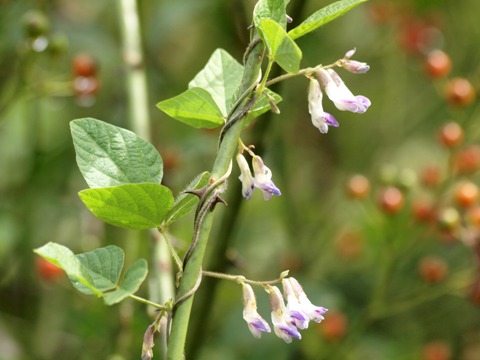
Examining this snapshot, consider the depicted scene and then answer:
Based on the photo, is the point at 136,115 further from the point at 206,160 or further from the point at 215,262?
the point at 206,160

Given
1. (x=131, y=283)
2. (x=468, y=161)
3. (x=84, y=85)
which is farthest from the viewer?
(x=468, y=161)

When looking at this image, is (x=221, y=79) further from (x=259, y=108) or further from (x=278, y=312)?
(x=278, y=312)

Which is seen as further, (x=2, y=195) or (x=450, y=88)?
(x=2, y=195)

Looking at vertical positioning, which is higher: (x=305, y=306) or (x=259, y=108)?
(x=259, y=108)

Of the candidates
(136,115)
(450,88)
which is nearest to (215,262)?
(136,115)

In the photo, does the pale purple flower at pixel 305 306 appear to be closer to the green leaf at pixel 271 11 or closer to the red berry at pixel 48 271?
the green leaf at pixel 271 11

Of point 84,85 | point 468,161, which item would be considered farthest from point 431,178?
point 84,85
